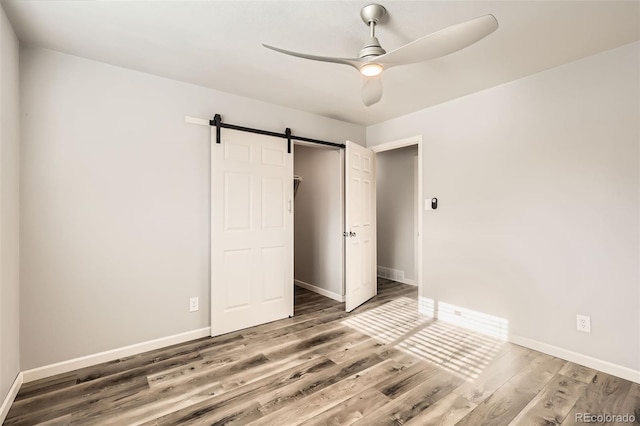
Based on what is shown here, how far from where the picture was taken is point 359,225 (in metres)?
3.81

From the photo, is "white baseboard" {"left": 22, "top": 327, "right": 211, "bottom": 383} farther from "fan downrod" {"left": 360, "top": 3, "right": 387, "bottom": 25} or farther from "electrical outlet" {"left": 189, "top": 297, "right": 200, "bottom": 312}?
"fan downrod" {"left": 360, "top": 3, "right": 387, "bottom": 25}

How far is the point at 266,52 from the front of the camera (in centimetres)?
225

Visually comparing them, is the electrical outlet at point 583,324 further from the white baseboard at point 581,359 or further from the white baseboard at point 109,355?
the white baseboard at point 109,355

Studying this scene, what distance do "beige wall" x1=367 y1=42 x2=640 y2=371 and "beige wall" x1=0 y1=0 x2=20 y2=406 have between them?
3.63 metres

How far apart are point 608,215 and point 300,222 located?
3.56 metres

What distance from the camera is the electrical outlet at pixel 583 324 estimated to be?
2359mm

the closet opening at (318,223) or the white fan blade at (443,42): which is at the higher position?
the white fan blade at (443,42)

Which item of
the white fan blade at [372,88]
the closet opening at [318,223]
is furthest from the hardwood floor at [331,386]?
the white fan blade at [372,88]

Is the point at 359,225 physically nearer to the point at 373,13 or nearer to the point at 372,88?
the point at 372,88

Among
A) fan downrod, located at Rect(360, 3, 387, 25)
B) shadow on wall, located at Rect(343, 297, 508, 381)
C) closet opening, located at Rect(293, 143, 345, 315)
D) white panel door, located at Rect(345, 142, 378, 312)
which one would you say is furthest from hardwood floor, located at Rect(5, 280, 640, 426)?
fan downrod, located at Rect(360, 3, 387, 25)

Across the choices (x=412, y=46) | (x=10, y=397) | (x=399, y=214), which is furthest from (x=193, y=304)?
(x=399, y=214)

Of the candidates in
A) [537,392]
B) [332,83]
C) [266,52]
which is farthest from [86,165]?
[537,392]

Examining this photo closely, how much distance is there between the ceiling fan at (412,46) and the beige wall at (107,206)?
1.62 m

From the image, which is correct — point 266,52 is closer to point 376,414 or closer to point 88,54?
point 88,54
